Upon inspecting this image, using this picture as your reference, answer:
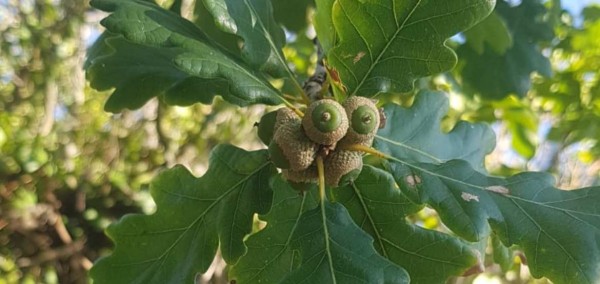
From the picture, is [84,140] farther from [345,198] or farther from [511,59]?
[345,198]

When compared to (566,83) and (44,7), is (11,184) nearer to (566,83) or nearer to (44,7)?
(44,7)

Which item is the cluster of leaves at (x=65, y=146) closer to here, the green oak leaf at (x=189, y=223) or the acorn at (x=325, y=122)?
the green oak leaf at (x=189, y=223)

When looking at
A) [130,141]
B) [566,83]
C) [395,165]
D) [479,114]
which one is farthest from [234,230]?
[130,141]

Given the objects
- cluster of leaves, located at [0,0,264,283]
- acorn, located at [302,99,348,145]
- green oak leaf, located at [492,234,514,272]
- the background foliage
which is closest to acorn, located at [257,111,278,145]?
acorn, located at [302,99,348,145]

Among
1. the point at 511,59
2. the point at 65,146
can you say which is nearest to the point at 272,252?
the point at 511,59

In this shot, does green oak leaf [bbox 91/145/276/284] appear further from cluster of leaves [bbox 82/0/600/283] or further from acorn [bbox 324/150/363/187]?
acorn [bbox 324/150/363/187]

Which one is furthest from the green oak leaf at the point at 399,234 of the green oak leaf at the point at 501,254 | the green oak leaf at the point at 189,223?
the green oak leaf at the point at 501,254
